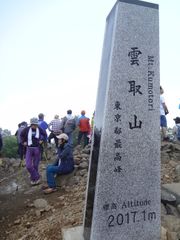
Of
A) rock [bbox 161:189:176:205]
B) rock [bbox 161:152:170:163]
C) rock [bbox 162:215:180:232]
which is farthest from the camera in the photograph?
rock [bbox 161:152:170:163]

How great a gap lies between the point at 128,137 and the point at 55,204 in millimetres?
4109

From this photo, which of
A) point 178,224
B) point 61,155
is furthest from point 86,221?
point 61,155

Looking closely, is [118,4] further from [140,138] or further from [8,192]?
[8,192]

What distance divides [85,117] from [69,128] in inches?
50.3

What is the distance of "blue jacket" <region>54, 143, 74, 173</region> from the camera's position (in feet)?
25.9

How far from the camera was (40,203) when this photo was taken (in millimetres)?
7434

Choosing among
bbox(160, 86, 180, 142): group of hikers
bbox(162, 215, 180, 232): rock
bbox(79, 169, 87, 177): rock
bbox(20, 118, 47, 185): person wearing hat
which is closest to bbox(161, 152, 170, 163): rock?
bbox(160, 86, 180, 142): group of hikers

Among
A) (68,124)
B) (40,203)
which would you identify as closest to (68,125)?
(68,124)

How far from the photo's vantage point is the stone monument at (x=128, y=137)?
3914mm

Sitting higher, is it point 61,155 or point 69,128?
point 69,128

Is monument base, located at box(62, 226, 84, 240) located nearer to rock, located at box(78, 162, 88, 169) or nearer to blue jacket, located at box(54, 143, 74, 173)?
blue jacket, located at box(54, 143, 74, 173)

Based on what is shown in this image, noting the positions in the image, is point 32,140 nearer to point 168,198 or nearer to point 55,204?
point 55,204

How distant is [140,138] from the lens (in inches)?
→ 161

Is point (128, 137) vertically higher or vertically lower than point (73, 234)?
higher
